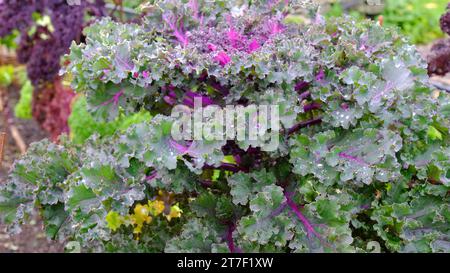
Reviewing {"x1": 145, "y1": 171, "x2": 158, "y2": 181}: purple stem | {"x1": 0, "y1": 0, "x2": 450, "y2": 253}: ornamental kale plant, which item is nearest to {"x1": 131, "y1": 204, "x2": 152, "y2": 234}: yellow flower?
{"x1": 0, "y1": 0, "x2": 450, "y2": 253}: ornamental kale plant

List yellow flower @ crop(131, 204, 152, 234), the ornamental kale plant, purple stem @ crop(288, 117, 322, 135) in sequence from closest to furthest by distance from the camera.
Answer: the ornamental kale plant < purple stem @ crop(288, 117, 322, 135) < yellow flower @ crop(131, 204, 152, 234)

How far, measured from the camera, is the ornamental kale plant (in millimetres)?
2043

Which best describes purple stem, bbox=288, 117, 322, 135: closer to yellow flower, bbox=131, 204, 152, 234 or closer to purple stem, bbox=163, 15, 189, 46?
purple stem, bbox=163, 15, 189, 46

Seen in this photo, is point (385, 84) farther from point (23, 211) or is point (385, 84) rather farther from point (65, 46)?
point (65, 46)

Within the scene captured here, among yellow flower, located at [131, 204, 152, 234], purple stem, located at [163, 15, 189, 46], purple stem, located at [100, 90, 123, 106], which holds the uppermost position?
purple stem, located at [163, 15, 189, 46]

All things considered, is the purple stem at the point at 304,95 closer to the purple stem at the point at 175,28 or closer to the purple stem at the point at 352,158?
the purple stem at the point at 352,158

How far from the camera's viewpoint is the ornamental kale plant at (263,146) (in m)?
2.04

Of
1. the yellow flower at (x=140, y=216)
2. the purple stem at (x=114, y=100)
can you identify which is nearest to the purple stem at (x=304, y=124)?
the purple stem at (x=114, y=100)

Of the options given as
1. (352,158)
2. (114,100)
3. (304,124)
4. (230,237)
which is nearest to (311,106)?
(304,124)

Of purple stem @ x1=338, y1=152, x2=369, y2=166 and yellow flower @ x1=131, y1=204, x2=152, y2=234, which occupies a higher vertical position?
purple stem @ x1=338, y1=152, x2=369, y2=166

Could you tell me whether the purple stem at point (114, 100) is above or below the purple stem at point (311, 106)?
above

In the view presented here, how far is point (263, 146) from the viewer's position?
6.61ft

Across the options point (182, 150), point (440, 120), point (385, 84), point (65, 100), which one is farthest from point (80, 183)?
point (65, 100)
